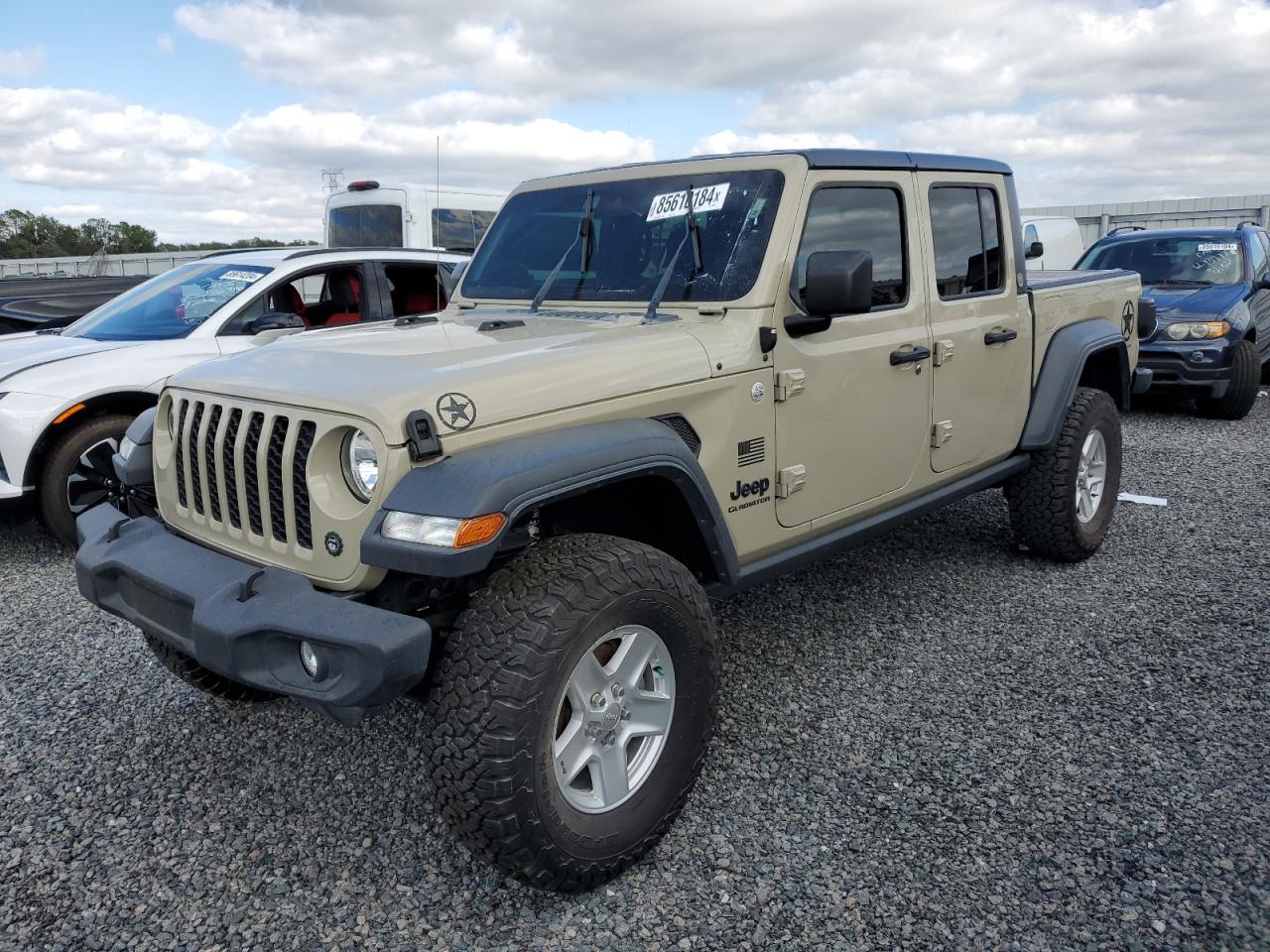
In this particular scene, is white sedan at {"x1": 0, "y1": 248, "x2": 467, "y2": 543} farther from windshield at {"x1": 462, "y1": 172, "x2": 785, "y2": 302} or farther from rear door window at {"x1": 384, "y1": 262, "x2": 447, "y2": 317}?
windshield at {"x1": 462, "y1": 172, "x2": 785, "y2": 302}

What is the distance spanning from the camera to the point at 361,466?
241 centimetres

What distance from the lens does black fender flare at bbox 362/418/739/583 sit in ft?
7.16

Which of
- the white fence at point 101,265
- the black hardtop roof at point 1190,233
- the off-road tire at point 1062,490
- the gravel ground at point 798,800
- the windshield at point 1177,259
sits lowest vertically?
the gravel ground at point 798,800

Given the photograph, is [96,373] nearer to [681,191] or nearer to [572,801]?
[681,191]

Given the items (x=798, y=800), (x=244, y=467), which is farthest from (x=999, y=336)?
(x=244, y=467)

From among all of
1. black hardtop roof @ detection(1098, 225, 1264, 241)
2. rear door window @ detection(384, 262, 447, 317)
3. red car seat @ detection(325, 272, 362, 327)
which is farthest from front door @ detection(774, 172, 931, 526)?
black hardtop roof @ detection(1098, 225, 1264, 241)

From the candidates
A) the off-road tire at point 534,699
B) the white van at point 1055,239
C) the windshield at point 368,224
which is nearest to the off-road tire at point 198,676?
the off-road tire at point 534,699

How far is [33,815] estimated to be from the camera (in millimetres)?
2902

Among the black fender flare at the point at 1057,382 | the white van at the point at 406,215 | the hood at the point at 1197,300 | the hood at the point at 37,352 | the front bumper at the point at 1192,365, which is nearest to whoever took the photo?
the black fender flare at the point at 1057,382

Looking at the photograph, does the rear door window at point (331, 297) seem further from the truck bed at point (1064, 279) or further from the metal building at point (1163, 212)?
the metal building at point (1163, 212)

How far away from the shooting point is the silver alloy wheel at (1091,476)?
4.89m

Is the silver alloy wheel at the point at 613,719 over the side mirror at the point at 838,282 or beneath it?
beneath

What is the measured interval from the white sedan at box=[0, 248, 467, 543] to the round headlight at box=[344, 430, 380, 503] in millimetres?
1991

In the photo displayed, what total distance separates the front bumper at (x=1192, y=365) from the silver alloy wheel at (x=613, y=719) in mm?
7397
